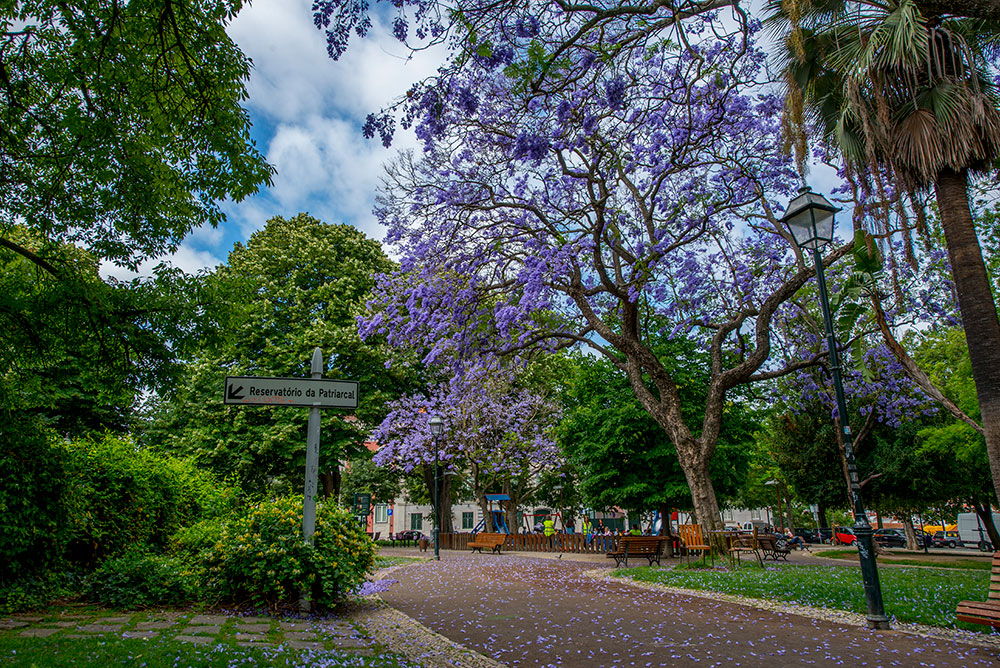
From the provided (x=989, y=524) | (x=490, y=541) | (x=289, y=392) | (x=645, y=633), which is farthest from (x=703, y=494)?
(x=989, y=524)

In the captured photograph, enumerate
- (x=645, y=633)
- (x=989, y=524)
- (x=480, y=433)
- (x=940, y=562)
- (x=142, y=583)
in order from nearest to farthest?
(x=645, y=633) < (x=142, y=583) < (x=940, y=562) < (x=989, y=524) < (x=480, y=433)

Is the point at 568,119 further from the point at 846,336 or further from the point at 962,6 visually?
the point at 846,336

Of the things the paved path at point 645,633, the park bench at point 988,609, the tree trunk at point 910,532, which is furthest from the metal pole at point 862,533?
the tree trunk at point 910,532

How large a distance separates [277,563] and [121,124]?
5.29 meters

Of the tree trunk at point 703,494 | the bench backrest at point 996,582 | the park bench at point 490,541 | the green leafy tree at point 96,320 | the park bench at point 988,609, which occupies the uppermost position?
the green leafy tree at point 96,320

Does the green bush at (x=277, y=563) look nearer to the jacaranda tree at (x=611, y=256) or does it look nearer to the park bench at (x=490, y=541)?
the jacaranda tree at (x=611, y=256)

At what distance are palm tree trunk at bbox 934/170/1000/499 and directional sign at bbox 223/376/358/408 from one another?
309 inches

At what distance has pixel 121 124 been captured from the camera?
611 cm

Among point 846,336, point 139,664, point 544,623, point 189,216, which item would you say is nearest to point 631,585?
point 544,623

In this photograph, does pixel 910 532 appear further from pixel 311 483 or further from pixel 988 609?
pixel 311 483

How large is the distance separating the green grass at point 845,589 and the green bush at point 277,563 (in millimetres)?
6191

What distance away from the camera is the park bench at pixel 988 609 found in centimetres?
573

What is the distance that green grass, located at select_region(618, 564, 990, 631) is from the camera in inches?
282

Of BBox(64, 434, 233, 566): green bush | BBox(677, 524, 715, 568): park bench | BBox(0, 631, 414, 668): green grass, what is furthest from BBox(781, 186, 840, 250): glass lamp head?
BBox(64, 434, 233, 566): green bush
